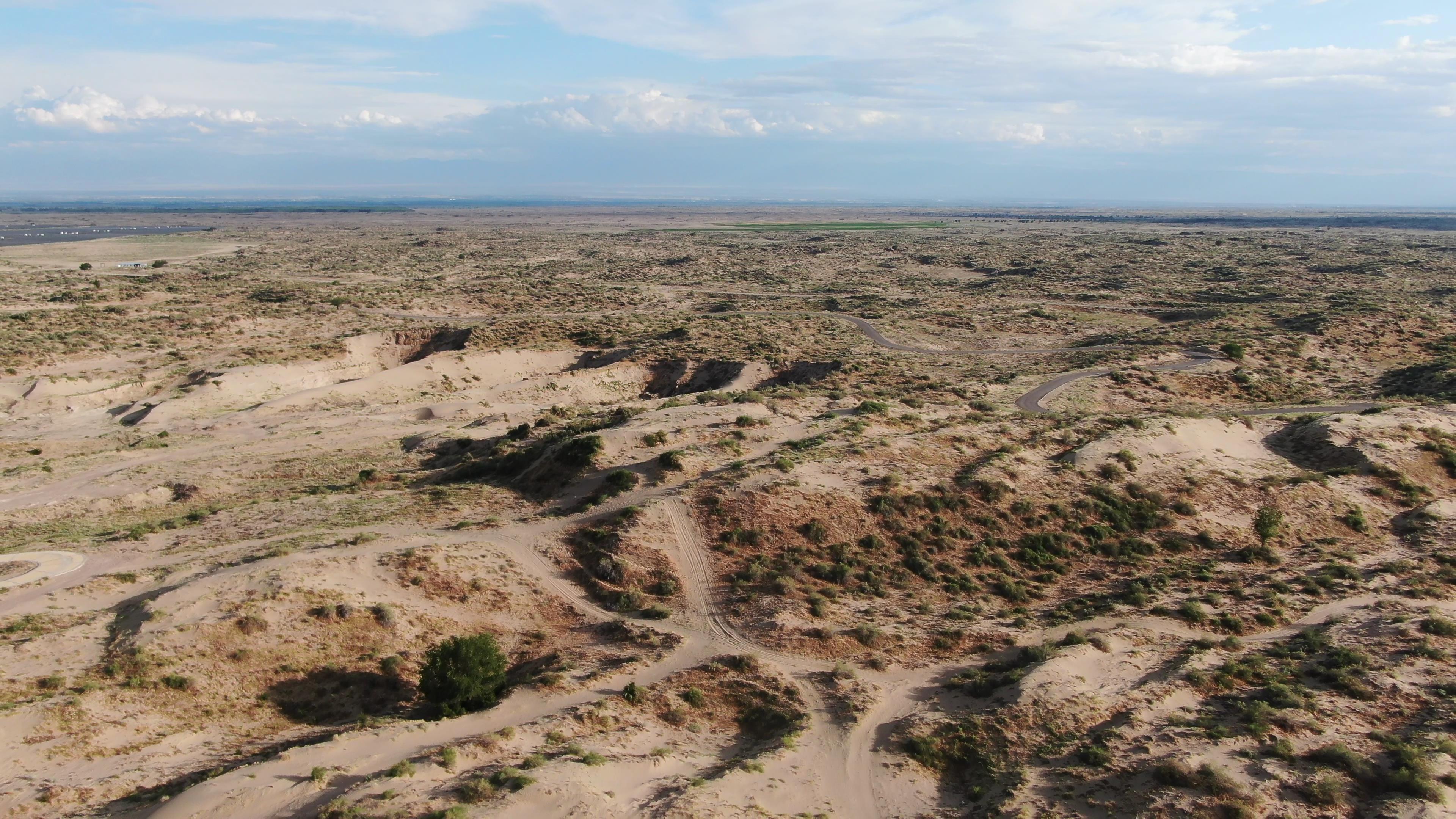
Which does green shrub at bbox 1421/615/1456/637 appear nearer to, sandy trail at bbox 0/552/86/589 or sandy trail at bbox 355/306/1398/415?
sandy trail at bbox 355/306/1398/415

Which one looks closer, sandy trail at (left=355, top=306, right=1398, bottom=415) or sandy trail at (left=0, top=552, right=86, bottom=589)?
sandy trail at (left=0, top=552, right=86, bottom=589)

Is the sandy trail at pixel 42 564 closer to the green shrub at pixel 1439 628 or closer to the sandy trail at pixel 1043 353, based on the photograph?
the green shrub at pixel 1439 628

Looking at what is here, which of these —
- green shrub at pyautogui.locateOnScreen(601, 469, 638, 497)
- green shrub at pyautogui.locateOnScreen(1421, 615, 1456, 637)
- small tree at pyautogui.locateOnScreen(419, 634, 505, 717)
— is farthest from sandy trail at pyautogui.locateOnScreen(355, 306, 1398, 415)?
small tree at pyautogui.locateOnScreen(419, 634, 505, 717)

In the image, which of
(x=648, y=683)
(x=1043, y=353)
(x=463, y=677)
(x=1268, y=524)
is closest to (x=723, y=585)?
(x=648, y=683)

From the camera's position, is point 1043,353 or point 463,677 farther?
point 1043,353

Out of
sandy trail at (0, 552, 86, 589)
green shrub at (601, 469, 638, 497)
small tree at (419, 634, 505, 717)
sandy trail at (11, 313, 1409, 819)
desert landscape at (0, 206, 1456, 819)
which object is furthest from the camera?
green shrub at (601, 469, 638, 497)

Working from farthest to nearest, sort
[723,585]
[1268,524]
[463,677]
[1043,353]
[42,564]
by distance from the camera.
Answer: [1043,353]
[1268,524]
[723,585]
[42,564]
[463,677]

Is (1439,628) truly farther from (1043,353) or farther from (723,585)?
(1043,353)
